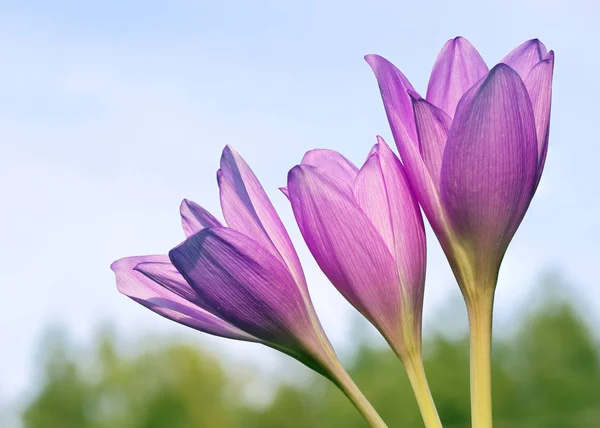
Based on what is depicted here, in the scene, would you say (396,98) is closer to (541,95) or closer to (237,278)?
(541,95)

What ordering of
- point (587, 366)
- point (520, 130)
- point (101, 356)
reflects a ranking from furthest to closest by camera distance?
point (101, 356), point (587, 366), point (520, 130)

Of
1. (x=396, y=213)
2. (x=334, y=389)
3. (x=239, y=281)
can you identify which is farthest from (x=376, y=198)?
(x=334, y=389)

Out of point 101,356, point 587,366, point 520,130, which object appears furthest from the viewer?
point 101,356

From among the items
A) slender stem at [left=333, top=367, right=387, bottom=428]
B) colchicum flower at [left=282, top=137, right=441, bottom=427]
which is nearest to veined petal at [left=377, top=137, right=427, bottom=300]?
colchicum flower at [left=282, top=137, right=441, bottom=427]

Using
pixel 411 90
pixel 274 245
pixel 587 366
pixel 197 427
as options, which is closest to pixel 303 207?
pixel 274 245

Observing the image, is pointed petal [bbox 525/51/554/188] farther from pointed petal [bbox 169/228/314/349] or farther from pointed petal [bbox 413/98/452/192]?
pointed petal [bbox 169/228/314/349]

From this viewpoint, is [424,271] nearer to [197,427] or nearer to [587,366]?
[587,366]
